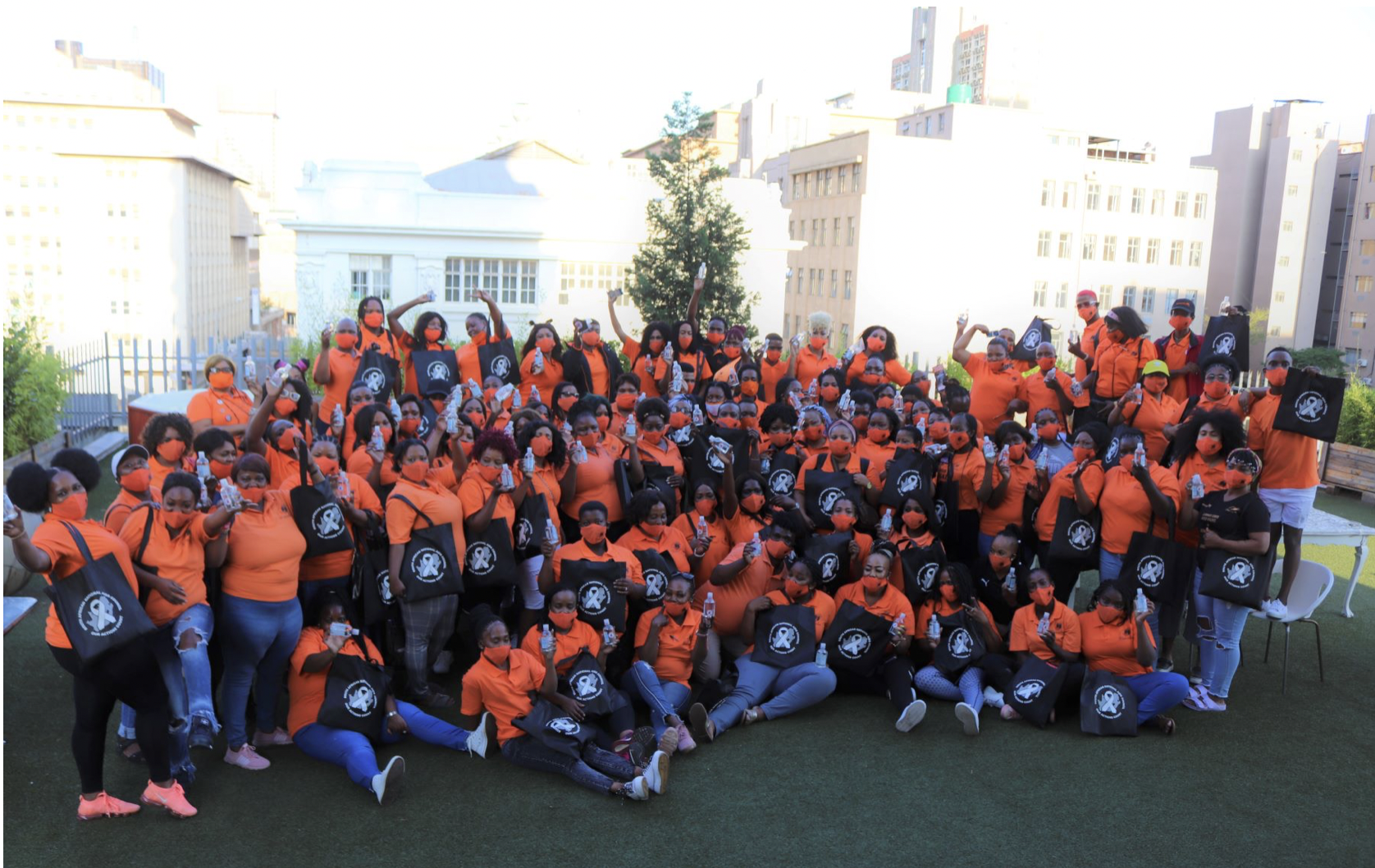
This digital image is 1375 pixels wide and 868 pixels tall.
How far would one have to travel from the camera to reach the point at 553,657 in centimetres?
595

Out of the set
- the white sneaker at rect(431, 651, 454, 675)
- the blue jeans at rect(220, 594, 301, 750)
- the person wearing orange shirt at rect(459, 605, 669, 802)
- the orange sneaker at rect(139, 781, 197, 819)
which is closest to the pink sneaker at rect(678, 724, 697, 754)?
the person wearing orange shirt at rect(459, 605, 669, 802)

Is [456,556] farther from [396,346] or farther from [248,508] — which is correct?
[396,346]

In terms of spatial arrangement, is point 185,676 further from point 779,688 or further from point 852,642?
point 852,642

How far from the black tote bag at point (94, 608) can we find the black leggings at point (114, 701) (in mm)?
108

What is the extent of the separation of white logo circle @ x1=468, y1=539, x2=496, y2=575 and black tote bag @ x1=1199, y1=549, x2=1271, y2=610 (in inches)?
179

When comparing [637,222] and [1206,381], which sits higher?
[637,222]

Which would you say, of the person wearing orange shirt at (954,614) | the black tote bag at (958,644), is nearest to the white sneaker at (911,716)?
the person wearing orange shirt at (954,614)

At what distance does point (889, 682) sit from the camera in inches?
270

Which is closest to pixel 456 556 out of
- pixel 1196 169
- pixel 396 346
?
pixel 396 346

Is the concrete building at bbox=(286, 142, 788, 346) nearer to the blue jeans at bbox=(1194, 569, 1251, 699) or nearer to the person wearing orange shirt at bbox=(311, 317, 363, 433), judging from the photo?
the person wearing orange shirt at bbox=(311, 317, 363, 433)

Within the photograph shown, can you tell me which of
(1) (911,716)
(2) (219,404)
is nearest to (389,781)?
(1) (911,716)

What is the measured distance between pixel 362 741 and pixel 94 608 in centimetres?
154

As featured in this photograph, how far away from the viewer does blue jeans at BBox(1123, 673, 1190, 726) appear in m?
6.46

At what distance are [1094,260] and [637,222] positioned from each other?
116 ft
